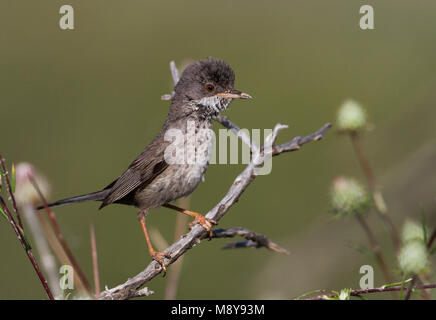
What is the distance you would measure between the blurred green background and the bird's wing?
123cm

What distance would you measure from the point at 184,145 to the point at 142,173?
39 centimetres

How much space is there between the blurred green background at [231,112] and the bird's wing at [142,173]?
1228 mm

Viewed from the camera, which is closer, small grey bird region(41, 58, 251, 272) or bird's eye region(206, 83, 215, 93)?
small grey bird region(41, 58, 251, 272)

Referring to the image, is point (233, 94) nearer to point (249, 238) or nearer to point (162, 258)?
point (249, 238)

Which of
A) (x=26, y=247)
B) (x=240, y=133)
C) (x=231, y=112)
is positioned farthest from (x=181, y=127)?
(x=231, y=112)

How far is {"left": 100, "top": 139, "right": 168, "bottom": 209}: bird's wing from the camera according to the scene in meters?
3.60

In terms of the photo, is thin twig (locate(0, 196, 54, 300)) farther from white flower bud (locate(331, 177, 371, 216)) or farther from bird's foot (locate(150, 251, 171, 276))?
white flower bud (locate(331, 177, 371, 216))

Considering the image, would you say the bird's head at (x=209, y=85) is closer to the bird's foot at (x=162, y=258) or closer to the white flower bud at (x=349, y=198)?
the white flower bud at (x=349, y=198)

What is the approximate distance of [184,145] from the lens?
3572 mm

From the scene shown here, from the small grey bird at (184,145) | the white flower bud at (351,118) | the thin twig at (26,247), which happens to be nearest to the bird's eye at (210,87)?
the small grey bird at (184,145)

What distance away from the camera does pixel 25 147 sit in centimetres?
1071

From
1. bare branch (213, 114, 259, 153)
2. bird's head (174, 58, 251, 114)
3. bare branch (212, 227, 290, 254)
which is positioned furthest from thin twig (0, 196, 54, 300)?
bird's head (174, 58, 251, 114)

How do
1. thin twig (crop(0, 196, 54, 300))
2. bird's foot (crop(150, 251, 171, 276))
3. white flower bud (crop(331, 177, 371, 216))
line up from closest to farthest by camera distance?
thin twig (crop(0, 196, 54, 300))
bird's foot (crop(150, 251, 171, 276))
white flower bud (crop(331, 177, 371, 216))
